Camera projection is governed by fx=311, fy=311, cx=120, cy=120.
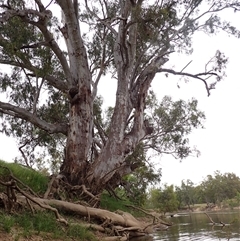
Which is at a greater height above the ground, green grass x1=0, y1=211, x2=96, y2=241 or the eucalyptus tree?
the eucalyptus tree

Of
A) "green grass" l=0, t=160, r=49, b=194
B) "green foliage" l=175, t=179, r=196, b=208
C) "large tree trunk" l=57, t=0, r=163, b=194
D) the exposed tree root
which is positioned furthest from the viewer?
"green foliage" l=175, t=179, r=196, b=208

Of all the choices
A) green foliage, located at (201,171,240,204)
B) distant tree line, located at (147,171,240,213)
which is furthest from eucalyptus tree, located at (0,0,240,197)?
green foliage, located at (201,171,240,204)

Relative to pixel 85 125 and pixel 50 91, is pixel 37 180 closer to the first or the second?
pixel 85 125

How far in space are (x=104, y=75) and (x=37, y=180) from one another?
5.52 meters

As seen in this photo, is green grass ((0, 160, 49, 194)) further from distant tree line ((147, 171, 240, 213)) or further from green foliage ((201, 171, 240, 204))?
green foliage ((201, 171, 240, 204))

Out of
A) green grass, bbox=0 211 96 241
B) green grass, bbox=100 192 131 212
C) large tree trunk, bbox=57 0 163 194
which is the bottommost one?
green grass, bbox=0 211 96 241

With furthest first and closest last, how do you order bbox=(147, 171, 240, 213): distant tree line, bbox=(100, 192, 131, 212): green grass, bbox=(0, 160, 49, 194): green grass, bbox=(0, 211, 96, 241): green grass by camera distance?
bbox=(147, 171, 240, 213): distant tree line, bbox=(100, 192, 131, 212): green grass, bbox=(0, 160, 49, 194): green grass, bbox=(0, 211, 96, 241): green grass

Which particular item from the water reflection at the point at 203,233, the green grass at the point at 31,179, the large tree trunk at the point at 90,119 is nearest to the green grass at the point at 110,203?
the large tree trunk at the point at 90,119

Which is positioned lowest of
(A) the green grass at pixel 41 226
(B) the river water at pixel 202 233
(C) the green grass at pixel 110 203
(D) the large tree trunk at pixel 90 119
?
(B) the river water at pixel 202 233

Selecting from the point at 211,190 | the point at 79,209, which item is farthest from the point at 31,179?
the point at 211,190

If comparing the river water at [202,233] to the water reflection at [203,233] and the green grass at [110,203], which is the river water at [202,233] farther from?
the green grass at [110,203]

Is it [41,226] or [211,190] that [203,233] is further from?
[211,190]

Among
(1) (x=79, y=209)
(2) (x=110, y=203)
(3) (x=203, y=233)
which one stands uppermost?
(2) (x=110, y=203)

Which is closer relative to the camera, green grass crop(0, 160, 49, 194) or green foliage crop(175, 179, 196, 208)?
green grass crop(0, 160, 49, 194)
